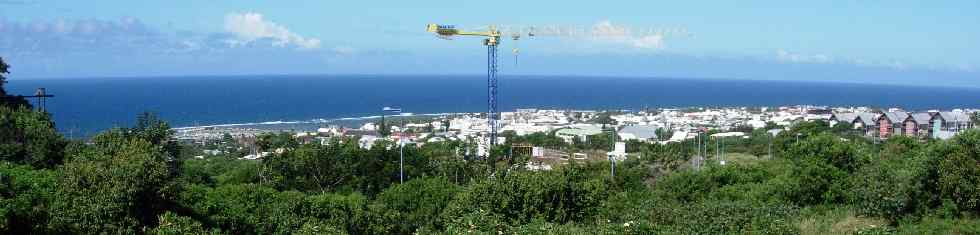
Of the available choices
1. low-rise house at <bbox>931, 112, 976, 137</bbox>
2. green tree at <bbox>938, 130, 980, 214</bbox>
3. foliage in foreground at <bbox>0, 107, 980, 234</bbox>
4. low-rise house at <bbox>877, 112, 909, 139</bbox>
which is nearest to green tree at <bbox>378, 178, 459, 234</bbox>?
foliage in foreground at <bbox>0, 107, 980, 234</bbox>

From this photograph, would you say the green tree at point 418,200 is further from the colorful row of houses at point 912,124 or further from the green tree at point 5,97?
the colorful row of houses at point 912,124

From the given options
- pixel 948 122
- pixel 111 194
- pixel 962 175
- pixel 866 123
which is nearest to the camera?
pixel 111 194

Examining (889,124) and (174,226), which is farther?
(889,124)

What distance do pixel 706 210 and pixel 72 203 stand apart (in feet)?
23.6

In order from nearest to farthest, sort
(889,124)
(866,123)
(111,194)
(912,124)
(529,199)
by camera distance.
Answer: (111,194) < (529,199) < (912,124) < (889,124) < (866,123)

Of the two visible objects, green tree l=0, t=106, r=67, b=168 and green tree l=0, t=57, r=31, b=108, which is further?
green tree l=0, t=57, r=31, b=108

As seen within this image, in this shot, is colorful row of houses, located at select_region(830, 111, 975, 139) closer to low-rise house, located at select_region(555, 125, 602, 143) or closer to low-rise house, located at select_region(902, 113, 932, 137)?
low-rise house, located at select_region(902, 113, 932, 137)

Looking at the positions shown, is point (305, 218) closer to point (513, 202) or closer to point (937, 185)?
point (513, 202)

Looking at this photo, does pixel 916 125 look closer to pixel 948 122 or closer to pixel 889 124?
pixel 889 124

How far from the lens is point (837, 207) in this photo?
1252 centimetres

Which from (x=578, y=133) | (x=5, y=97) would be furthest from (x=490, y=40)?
(x=5, y=97)

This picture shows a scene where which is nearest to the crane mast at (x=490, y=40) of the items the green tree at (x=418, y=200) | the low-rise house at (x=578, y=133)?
the low-rise house at (x=578, y=133)

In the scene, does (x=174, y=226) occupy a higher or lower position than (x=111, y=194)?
lower

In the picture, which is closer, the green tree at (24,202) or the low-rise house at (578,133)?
the green tree at (24,202)
